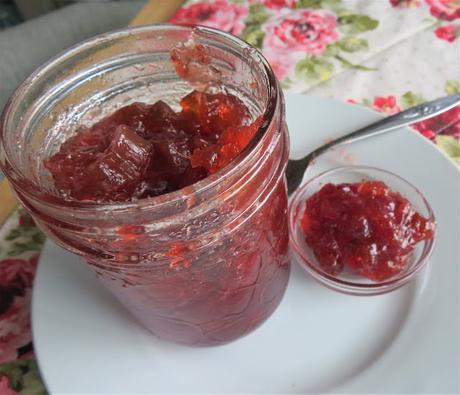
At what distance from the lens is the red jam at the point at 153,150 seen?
2.49ft

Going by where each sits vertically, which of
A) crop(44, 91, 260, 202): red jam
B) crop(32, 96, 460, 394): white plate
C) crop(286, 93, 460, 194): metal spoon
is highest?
crop(44, 91, 260, 202): red jam

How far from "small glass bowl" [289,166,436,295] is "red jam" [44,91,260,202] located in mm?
310

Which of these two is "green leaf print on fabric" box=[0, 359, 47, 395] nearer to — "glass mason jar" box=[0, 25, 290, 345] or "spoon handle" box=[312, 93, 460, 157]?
"glass mason jar" box=[0, 25, 290, 345]

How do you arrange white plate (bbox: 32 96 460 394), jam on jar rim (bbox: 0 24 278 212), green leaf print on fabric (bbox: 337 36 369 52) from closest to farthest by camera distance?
jam on jar rim (bbox: 0 24 278 212), white plate (bbox: 32 96 460 394), green leaf print on fabric (bbox: 337 36 369 52)

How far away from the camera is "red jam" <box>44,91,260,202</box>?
760 mm

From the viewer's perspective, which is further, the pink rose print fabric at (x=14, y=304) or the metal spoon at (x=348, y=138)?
the metal spoon at (x=348, y=138)

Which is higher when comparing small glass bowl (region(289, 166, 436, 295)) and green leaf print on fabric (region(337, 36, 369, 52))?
green leaf print on fabric (region(337, 36, 369, 52))

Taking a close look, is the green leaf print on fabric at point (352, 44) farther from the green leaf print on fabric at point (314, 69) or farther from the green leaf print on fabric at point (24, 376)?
the green leaf print on fabric at point (24, 376)

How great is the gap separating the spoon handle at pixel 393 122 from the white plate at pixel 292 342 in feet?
0.47

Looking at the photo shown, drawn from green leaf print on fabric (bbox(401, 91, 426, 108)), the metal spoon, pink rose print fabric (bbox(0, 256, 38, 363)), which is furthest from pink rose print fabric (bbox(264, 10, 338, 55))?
pink rose print fabric (bbox(0, 256, 38, 363))

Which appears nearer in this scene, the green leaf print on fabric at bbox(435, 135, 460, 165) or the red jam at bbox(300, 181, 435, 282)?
the red jam at bbox(300, 181, 435, 282)

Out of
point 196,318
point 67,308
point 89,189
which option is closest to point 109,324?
point 67,308

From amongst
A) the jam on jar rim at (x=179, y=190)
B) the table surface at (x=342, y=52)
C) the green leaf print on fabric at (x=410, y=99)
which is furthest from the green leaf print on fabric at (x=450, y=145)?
the jam on jar rim at (x=179, y=190)

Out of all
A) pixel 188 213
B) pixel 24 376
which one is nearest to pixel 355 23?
pixel 188 213
